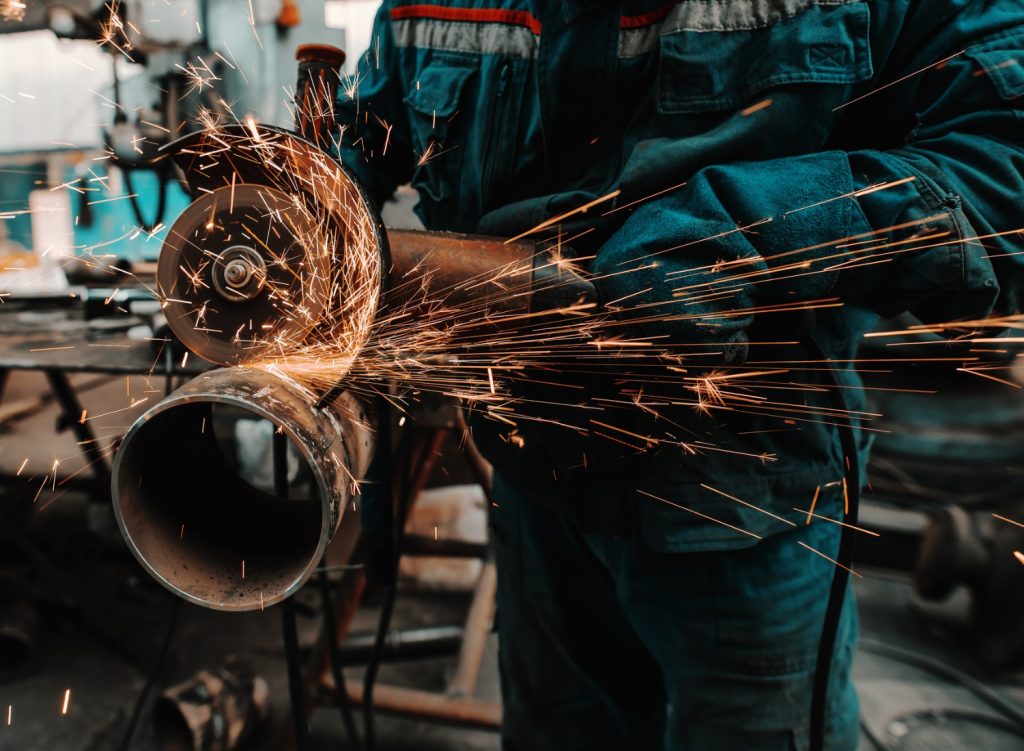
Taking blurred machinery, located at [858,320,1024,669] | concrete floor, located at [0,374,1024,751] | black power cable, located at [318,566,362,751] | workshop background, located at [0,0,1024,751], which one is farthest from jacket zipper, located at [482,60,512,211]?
blurred machinery, located at [858,320,1024,669]

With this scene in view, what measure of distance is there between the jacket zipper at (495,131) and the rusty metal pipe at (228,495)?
0.47m

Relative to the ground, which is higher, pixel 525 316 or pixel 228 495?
pixel 525 316

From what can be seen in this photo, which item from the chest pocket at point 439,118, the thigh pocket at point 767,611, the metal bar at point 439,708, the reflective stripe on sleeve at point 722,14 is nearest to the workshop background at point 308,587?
the metal bar at point 439,708

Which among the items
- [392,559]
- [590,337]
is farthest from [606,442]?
[392,559]

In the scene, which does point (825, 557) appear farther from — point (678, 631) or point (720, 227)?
point (720, 227)

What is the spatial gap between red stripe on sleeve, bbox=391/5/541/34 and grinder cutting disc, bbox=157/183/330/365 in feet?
1.76

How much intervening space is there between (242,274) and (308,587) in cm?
213

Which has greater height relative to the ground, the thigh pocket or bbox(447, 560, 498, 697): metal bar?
the thigh pocket

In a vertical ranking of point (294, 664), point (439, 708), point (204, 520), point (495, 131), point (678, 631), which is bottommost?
point (439, 708)

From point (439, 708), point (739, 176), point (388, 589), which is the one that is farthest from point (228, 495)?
point (439, 708)

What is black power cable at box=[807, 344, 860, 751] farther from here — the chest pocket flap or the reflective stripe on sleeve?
the chest pocket flap

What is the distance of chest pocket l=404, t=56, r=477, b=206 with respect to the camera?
112 cm

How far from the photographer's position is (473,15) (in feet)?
3.64

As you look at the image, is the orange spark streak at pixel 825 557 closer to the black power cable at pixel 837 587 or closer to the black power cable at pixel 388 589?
the black power cable at pixel 837 587
